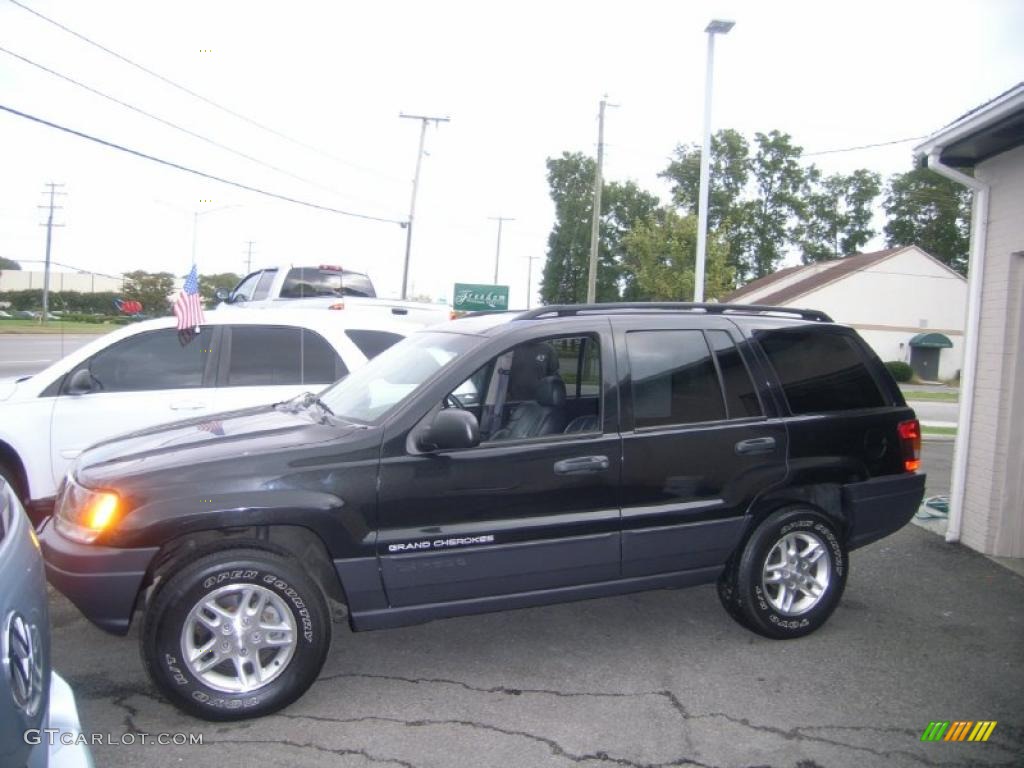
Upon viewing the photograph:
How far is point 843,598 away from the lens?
5430 mm

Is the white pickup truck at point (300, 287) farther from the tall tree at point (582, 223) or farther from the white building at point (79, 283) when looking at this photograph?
the tall tree at point (582, 223)

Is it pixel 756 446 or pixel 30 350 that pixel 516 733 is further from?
pixel 30 350

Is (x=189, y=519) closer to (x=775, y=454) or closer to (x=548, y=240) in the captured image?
(x=775, y=454)

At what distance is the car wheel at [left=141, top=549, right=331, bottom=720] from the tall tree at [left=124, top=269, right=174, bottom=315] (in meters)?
28.9

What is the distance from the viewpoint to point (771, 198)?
61219 millimetres

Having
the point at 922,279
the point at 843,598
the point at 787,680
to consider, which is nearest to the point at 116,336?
the point at 787,680

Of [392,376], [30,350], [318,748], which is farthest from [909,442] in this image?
[30,350]

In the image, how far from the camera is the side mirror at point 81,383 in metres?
5.80

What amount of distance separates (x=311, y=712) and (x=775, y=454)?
280 centimetres

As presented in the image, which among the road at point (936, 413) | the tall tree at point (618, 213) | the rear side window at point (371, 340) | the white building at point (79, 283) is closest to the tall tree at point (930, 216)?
the tall tree at point (618, 213)

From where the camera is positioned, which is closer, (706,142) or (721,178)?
(706,142)

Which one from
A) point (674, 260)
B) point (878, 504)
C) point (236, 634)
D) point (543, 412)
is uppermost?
point (674, 260)

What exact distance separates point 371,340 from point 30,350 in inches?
989

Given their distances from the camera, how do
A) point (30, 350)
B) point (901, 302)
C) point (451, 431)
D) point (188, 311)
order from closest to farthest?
1. point (451, 431)
2. point (188, 311)
3. point (30, 350)
4. point (901, 302)
